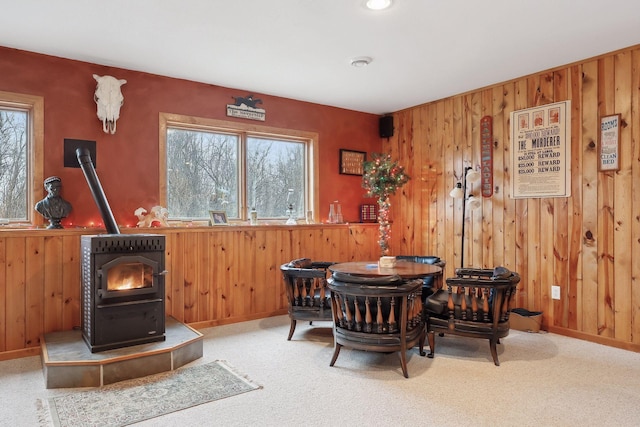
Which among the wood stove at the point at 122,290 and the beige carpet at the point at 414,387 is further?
the wood stove at the point at 122,290

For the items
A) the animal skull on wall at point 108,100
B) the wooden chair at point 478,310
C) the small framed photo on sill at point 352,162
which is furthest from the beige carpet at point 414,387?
the small framed photo on sill at point 352,162

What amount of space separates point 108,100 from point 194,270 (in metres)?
1.83

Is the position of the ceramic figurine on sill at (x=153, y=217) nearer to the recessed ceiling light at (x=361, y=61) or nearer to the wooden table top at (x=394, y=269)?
the wooden table top at (x=394, y=269)

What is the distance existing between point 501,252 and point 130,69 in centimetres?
433

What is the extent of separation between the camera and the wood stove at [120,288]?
3166mm

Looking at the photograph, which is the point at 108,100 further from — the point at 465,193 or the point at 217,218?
the point at 465,193

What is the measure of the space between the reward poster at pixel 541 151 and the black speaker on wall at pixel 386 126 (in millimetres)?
1792

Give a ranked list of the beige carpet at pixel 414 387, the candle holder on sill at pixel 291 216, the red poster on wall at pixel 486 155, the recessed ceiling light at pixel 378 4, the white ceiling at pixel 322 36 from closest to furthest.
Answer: the beige carpet at pixel 414 387
the recessed ceiling light at pixel 378 4
the white ceiling at pixel 322 36
the red poster on wall at pixel 486 155
the candle holder on sill at pixel 291 216

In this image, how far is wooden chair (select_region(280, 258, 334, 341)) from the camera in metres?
3.80

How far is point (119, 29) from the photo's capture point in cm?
329

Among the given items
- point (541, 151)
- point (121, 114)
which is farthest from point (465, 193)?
Answer: point (121, 114)

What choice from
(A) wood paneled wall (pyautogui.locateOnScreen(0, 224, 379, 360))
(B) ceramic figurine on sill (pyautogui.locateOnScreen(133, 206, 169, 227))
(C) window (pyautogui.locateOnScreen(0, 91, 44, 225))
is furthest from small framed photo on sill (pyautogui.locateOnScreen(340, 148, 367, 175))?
(C) window (pyautogui.locateOnScreen(0, 91, 44, 225))

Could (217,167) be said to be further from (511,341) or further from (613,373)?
(613,373)

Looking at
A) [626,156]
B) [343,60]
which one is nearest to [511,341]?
[626,156]
